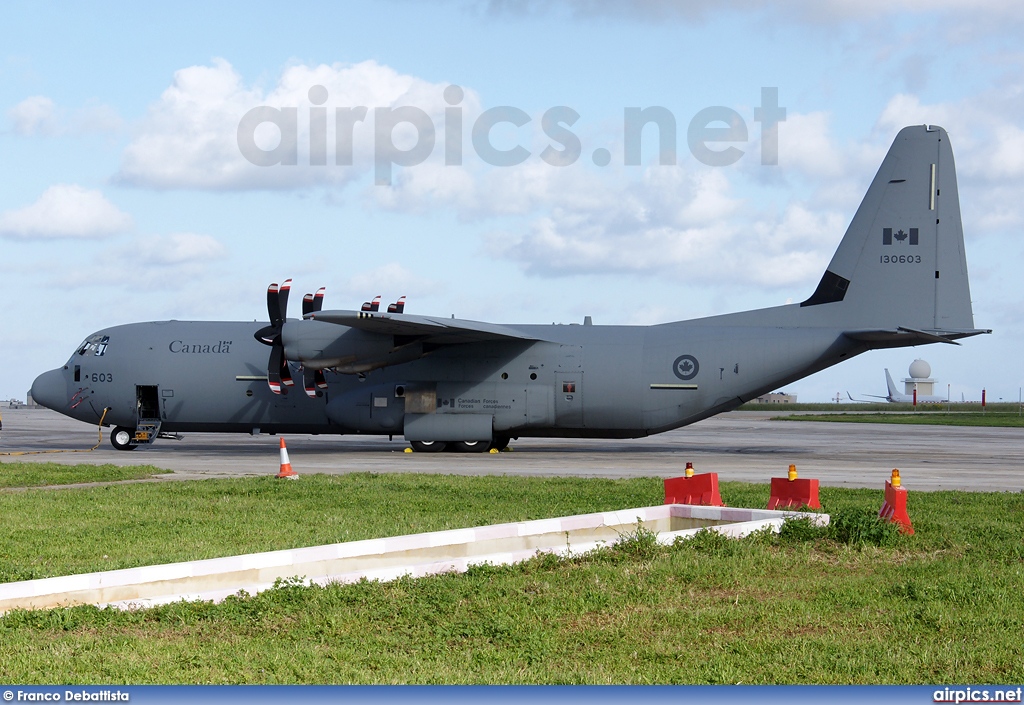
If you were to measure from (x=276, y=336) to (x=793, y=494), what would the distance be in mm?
18156

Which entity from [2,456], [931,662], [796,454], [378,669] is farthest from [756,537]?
[2,456]

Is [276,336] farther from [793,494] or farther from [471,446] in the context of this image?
[793,494]

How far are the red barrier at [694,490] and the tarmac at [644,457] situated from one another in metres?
6.64

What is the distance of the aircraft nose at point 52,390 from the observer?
3195 cm

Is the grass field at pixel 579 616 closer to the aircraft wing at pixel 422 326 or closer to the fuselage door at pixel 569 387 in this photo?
the aircraft wing at pixel 422 326

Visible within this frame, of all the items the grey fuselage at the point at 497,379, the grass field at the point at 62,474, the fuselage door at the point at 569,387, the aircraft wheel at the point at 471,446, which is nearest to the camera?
the grass field at the point at 62,474

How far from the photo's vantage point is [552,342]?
30.0m

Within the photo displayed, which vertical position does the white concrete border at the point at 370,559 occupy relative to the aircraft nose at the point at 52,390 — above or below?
below

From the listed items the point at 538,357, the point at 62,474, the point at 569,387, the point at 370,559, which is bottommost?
the point at 370,559

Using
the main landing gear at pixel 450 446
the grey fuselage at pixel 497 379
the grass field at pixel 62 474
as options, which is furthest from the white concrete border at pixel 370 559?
the main landing gear at pixel 450 446

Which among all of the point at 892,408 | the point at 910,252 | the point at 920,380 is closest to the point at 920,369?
the point at 920,380

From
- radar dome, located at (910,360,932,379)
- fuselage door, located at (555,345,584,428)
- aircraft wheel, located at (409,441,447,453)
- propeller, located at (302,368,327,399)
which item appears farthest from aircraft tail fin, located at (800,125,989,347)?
radar dome, located at (910,360,932,379)

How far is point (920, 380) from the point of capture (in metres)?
136

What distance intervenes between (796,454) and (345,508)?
18.5 metres
